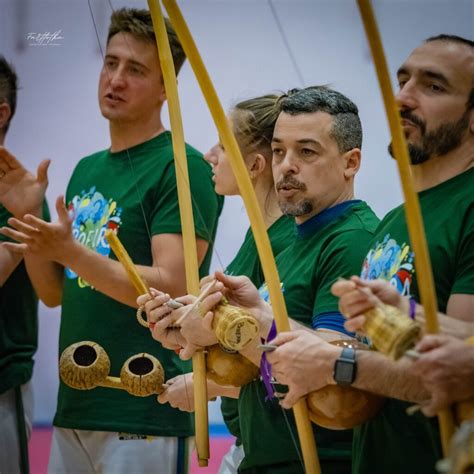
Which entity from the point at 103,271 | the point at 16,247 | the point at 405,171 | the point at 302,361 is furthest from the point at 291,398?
the point at 16,247

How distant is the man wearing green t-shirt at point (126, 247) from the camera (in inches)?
58.7

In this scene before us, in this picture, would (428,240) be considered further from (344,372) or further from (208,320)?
(208,320)

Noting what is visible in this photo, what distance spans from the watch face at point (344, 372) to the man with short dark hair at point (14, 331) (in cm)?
76

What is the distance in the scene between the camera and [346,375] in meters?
1.06

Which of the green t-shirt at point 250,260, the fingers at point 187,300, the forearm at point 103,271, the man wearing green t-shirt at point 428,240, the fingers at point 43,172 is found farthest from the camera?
the fingers at point 43,172

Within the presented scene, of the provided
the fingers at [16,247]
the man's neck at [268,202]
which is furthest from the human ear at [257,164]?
the fingers at [16,247]

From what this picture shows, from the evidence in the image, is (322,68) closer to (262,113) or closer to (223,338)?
(262,113)

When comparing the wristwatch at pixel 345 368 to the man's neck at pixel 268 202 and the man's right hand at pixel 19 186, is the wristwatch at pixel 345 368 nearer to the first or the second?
the man's neck at pixel 268 202

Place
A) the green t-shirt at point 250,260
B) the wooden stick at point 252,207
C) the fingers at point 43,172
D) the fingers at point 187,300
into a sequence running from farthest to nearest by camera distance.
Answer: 1. the fingers at point 43,172
2. the green t-shirt at point 250,260
3. the fingers at point 187,300
4. the wooden stick at point 252,207

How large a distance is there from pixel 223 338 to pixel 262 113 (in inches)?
14.2

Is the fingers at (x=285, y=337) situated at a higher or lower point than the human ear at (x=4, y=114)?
lower

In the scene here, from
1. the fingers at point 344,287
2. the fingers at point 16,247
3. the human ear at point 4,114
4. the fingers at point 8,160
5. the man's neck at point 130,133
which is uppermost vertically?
the human ear at point 4,114

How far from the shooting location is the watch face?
3.49 feet

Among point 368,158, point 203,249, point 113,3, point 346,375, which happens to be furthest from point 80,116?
point 346,375
